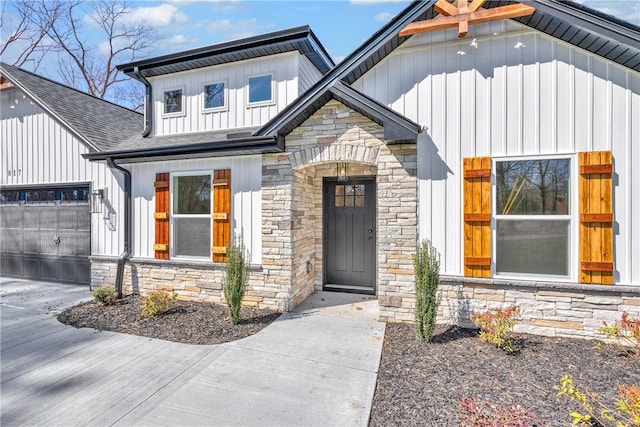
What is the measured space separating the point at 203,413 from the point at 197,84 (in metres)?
6.83

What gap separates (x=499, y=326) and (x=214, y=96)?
715 centimetres

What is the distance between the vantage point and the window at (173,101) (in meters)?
7.30

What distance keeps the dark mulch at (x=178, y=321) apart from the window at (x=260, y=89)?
448 cm

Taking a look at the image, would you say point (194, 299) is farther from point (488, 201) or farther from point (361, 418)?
point (488, 201)

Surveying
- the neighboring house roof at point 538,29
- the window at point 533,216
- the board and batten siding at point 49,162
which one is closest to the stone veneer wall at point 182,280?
the board and batten siding at point 49,162

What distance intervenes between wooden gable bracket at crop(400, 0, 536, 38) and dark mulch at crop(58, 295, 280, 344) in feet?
17.3

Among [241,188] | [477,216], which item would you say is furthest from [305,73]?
[477,216]

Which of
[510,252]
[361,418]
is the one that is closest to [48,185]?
[361,418]

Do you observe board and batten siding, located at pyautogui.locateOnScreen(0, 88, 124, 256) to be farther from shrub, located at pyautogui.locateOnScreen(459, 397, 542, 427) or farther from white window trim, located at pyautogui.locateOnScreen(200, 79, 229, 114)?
shrub, located at pyautogui.locateOnScreen(459, 397, 542, 427)

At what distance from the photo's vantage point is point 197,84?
23.5 ft

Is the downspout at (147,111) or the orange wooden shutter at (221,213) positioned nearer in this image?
the orange wooden shutter at (221,213)

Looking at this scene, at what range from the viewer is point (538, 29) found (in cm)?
443

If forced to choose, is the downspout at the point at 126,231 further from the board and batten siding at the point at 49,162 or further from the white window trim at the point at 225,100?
the white window trim at the point at 225,100

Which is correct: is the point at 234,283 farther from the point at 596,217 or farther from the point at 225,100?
the point at 596,217
